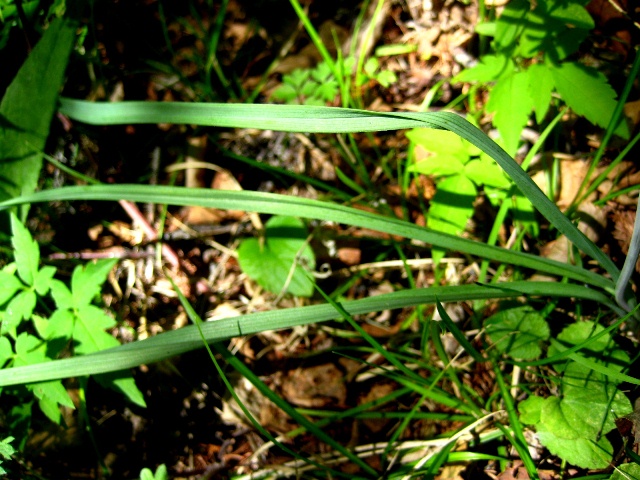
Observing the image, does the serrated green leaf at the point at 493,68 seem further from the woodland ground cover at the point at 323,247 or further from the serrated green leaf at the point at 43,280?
the serrated green leaf at the point at 43,280

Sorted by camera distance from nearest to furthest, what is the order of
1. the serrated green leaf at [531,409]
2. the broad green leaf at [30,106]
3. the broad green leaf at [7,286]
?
the serrated green leaf at [531,409] < the broad green leaf at [7,286] < the broad green leaf at [30,106]

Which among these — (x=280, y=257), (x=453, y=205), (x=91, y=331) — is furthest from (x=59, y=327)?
(x=453, y=205)

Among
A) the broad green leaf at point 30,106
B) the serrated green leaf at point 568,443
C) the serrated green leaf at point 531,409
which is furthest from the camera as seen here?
the broad green leaf at point 30,106

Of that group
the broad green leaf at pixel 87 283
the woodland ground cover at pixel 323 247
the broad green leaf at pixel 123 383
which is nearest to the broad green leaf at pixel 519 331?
the woodland ground cover at pixel 323 247

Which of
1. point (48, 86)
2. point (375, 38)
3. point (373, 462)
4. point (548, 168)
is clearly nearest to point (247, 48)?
point (375, 38)

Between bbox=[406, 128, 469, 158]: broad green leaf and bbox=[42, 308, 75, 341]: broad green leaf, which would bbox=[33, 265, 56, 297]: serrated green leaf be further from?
bbox=[406, 128, 469, 158]: broad green leaf

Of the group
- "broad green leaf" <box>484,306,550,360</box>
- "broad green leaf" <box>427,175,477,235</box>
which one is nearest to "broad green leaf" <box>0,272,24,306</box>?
"broad green leaf" <box>427,175,477,235</box>
